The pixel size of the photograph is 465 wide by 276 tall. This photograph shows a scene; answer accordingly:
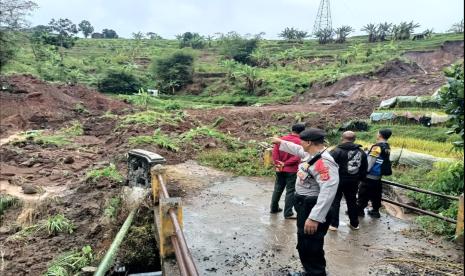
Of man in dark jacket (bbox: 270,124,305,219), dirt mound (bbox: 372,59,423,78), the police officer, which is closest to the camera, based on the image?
the police officer

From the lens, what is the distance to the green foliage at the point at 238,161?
430 inches

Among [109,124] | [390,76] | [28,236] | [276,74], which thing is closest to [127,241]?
[28,236]

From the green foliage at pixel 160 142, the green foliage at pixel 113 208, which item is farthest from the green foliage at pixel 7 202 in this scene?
the green foliage at pixel 160 142

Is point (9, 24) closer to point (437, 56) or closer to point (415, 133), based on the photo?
point (415, 133)

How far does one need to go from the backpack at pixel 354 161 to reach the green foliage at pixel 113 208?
15.3ft

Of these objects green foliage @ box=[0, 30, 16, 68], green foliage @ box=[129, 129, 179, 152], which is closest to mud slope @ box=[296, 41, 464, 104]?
green foliage @ box=[129, 129, 179, 152]

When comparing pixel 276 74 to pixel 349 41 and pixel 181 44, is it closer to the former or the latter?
pixel 349 41

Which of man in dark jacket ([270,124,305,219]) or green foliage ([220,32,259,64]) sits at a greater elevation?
green foliage ([220,32,259,64])

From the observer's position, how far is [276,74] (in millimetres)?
37656

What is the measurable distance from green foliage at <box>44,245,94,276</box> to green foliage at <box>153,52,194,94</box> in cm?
3254

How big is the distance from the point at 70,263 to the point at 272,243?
3.82m

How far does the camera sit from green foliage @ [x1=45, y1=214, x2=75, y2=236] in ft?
29.2

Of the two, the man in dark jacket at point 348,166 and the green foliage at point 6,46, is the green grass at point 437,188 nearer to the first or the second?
the man in dark jacket at point 348,166

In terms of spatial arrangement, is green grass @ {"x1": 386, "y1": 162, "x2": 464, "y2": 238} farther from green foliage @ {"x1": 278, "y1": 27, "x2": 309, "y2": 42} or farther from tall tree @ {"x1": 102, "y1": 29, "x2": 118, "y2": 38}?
tall tree @ {"x1": 102, "y1": 29, "x2": 118, "y2": 38}
